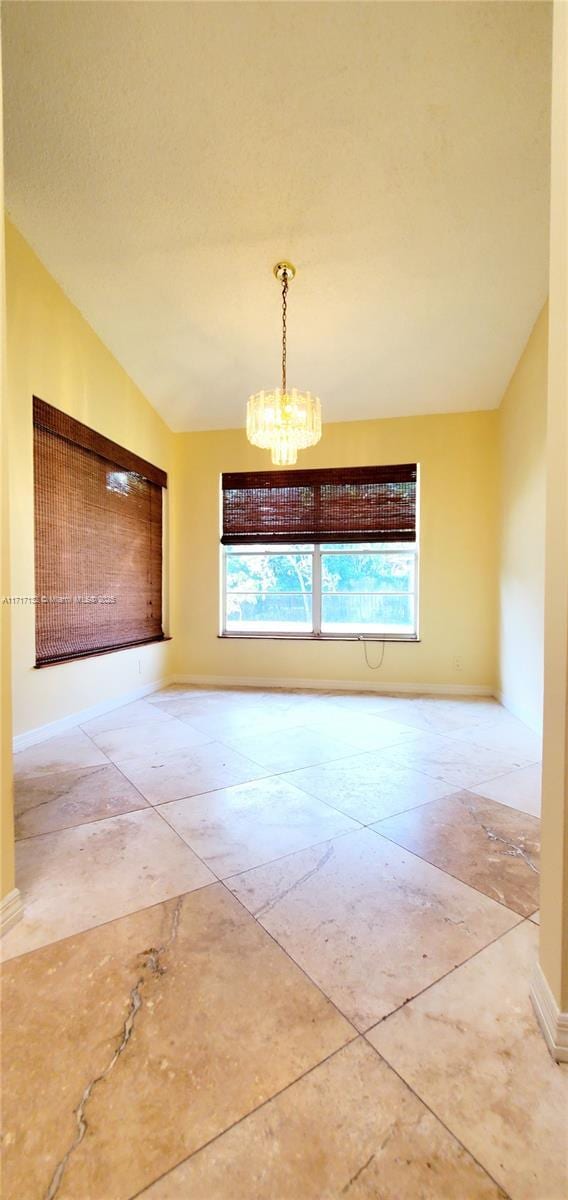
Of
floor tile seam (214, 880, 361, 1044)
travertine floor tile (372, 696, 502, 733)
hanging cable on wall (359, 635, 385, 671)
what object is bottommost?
travertine floor tile (372, 696, 502, 733)

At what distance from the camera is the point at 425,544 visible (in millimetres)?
Answer: 4535

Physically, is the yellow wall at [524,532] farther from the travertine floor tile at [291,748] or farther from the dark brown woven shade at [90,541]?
the dark brown woven shade at [90,541]

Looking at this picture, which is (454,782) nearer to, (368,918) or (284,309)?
(368,918)

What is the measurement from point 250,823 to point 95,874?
0.65 metres

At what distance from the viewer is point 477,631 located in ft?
14.6

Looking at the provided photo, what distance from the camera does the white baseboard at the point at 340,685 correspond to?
4496 millimetres

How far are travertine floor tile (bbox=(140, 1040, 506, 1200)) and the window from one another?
3951 millimetres

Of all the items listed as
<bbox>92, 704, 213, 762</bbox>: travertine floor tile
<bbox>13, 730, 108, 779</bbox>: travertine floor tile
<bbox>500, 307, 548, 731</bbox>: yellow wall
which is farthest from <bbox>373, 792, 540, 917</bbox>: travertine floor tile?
<bbox>13, 730, 108, 779</bbox>: travertine floor tile

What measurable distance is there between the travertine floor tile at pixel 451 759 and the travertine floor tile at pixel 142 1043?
1579 millimetres

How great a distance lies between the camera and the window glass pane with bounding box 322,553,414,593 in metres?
4.66

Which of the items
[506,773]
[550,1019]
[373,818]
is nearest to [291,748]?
[373,818]

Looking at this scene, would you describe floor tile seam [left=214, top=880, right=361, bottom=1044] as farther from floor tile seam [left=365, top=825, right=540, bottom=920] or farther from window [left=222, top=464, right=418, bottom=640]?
window [left=222, top=464, right=418, bottom=640]

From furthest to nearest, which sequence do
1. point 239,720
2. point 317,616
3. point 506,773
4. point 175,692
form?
point 317,616, point 175,692, point 239,720, point 506,773

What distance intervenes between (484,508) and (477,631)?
1226mm
